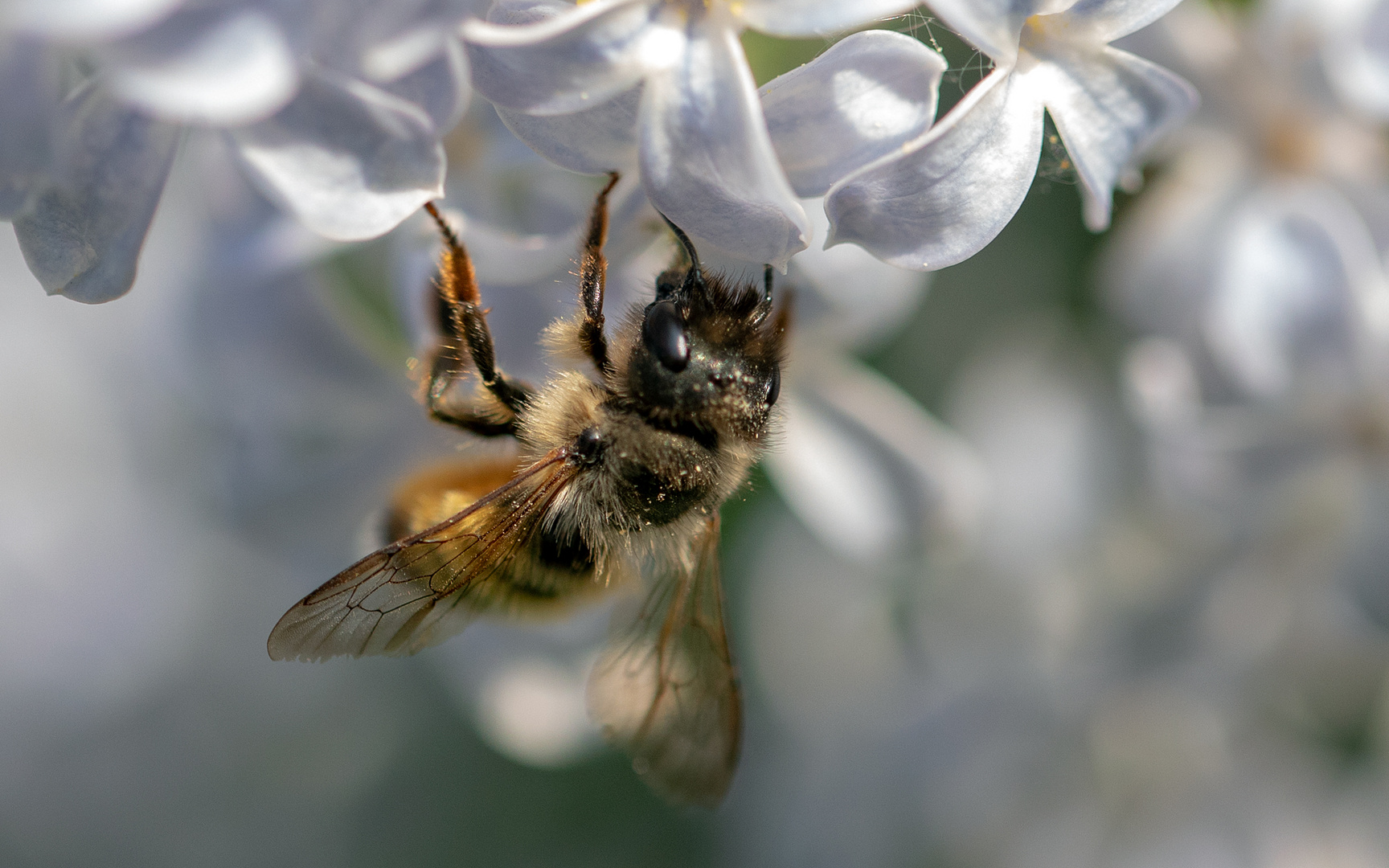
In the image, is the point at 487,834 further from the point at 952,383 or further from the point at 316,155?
the point at 316,155

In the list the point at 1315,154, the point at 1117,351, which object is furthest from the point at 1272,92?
the point at 1117,351

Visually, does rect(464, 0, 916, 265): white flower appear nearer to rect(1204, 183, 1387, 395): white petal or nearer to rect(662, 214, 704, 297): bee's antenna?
rect(662, 214, 704, 297): bee's antenna

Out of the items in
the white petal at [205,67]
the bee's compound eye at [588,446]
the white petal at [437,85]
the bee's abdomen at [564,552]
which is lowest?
the bee's abdomen at [564,552]

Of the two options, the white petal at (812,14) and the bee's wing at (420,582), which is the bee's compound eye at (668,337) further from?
the white petal at (812,14)

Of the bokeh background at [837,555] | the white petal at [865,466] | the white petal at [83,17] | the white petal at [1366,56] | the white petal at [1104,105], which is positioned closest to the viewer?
the white petal at [83,17]

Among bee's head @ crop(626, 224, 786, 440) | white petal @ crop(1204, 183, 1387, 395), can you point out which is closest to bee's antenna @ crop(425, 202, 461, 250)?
bee's head @ crop(626, 224, 786, 440)

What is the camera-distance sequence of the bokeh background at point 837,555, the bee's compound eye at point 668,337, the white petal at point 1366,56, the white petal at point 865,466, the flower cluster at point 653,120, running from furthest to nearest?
the white petal at point 865,466
the bokeh background at point 837,555
the white petal at point 1366,56
the bee's compound eye at point 668,337
the flower cluster at point 653,120

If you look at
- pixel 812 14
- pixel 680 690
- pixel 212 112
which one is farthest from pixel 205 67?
pixel 680 690

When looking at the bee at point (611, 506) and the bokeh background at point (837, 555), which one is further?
the bokeh background at point (837, 555)

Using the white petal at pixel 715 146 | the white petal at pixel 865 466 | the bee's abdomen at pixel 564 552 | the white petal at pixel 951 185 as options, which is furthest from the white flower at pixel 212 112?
the white petal at pixel 865 466
